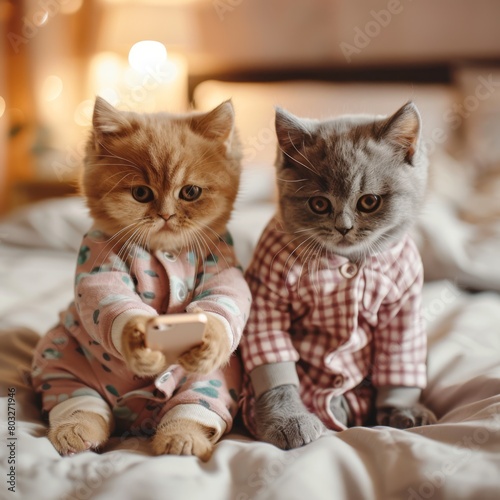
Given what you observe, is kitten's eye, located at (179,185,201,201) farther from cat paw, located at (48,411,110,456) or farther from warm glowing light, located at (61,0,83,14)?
warm glowing light, located at (61,0,83,14)

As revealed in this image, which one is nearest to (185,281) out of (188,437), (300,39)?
(188,437)

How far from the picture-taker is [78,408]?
2.81 ft

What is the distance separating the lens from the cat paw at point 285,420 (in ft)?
2.75

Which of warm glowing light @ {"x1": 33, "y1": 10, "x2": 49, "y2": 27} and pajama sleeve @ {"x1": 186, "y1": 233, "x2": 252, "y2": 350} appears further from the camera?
warm glowing light @ {"x1": 33, "y1": 10, "x2": 49, "y2": 27}

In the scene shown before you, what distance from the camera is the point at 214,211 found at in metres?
0.91

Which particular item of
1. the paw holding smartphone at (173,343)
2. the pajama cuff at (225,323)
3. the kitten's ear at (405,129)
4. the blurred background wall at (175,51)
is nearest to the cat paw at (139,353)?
the paw holding smartphone at (173,343)

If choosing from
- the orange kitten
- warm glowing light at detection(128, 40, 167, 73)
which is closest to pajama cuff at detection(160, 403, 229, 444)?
the orange kitten

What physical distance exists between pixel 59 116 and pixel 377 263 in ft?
9.48

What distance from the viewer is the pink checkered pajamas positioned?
3.10 ft

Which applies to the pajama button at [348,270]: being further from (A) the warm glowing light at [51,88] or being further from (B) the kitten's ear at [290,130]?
(A) the warm glowing light at [51,88]

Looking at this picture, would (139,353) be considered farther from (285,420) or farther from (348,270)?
(348,270)

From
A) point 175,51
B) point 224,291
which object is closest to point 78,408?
point 224,291

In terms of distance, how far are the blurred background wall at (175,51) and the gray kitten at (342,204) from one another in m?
1.43

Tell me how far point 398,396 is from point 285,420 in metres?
0.23
